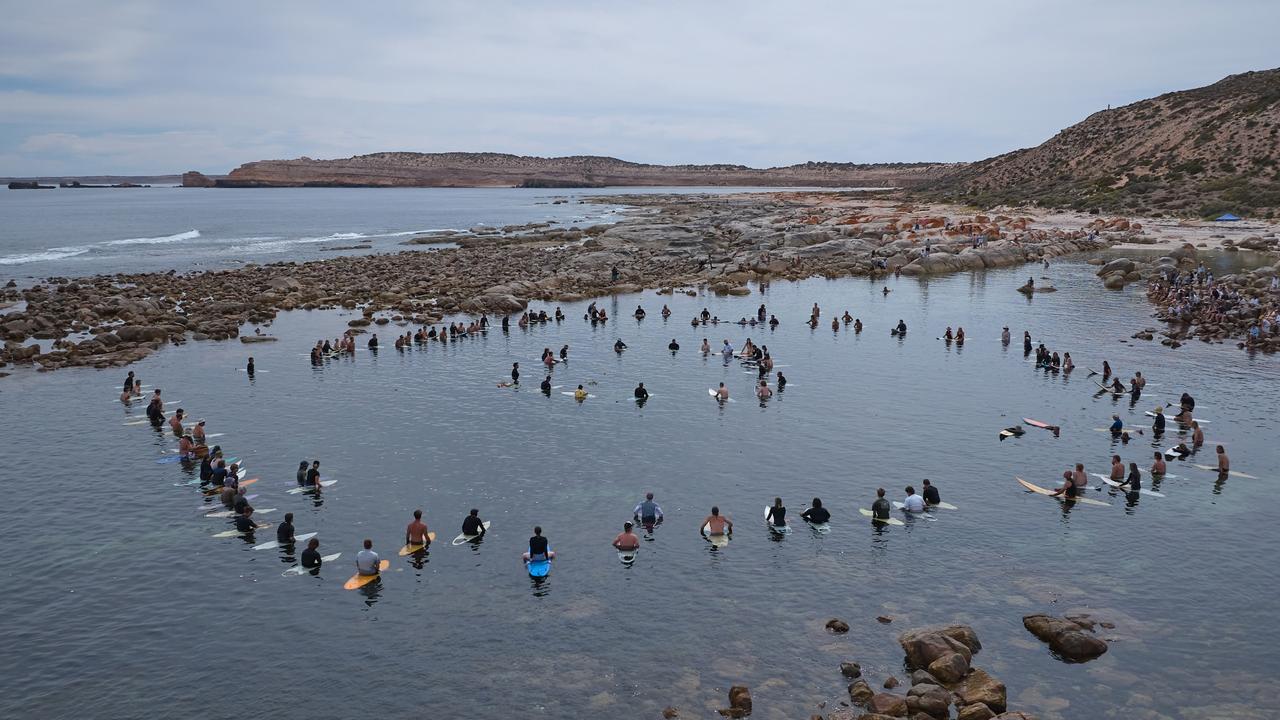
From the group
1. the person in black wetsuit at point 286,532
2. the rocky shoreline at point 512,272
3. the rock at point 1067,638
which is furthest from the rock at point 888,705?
the rocky shoreline at point 512,272

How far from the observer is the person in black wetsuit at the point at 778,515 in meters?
31.2

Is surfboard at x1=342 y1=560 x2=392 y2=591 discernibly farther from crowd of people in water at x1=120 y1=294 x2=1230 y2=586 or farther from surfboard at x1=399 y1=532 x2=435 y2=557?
surfboard at x1=399 y1=532 x2=435 y2=557

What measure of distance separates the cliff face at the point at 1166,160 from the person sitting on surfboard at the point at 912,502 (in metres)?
114

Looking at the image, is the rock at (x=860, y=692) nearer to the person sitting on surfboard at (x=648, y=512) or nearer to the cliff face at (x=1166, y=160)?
the person sitting on surfboard at (x=648, y=512)

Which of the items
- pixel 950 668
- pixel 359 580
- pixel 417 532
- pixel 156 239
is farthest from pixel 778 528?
pixel 156 239

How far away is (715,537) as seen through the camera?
1205 inches

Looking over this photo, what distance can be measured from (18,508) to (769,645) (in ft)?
91.3

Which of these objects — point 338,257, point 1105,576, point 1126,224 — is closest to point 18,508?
point 1105,576

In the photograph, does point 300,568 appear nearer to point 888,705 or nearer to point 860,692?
point 860,692

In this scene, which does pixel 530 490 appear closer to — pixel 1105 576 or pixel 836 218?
pixel 1105 576

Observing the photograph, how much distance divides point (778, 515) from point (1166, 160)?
141978 millimetres

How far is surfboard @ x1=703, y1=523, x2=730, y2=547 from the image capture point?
30.3 metres

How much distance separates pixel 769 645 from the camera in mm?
23891

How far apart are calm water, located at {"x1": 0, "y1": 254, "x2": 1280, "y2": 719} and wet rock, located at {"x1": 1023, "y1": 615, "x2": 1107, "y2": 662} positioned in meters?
0.41
